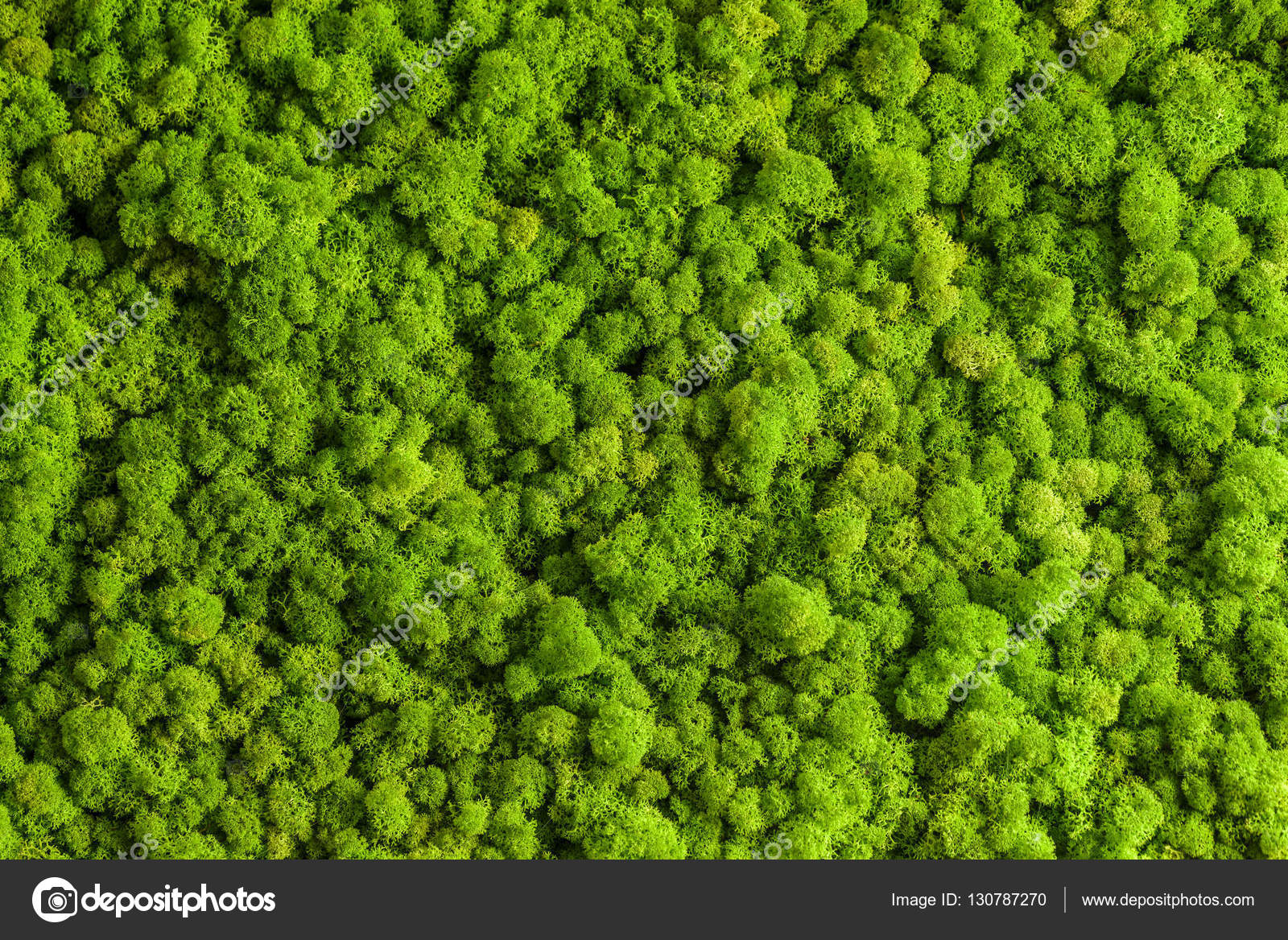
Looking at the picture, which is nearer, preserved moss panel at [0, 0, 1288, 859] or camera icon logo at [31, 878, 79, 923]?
camera icon logo at [31, 878, 79, 923]

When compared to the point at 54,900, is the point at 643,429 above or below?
above

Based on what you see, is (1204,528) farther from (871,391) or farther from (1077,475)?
(871,391)

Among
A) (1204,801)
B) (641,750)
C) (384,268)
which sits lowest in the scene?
(1204,801)

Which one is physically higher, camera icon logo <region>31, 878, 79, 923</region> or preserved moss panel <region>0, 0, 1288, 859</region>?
preserved moss panel <region>0, 0, 1288, 859</region>

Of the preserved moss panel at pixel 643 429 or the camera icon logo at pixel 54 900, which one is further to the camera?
the preserved moss panel at pixel 643 429

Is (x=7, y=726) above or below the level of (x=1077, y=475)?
below

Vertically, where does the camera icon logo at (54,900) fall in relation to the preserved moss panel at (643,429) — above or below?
below

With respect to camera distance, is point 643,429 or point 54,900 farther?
point 643,429

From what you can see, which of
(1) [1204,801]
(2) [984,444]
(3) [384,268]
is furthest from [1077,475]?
(3) [384,268]
